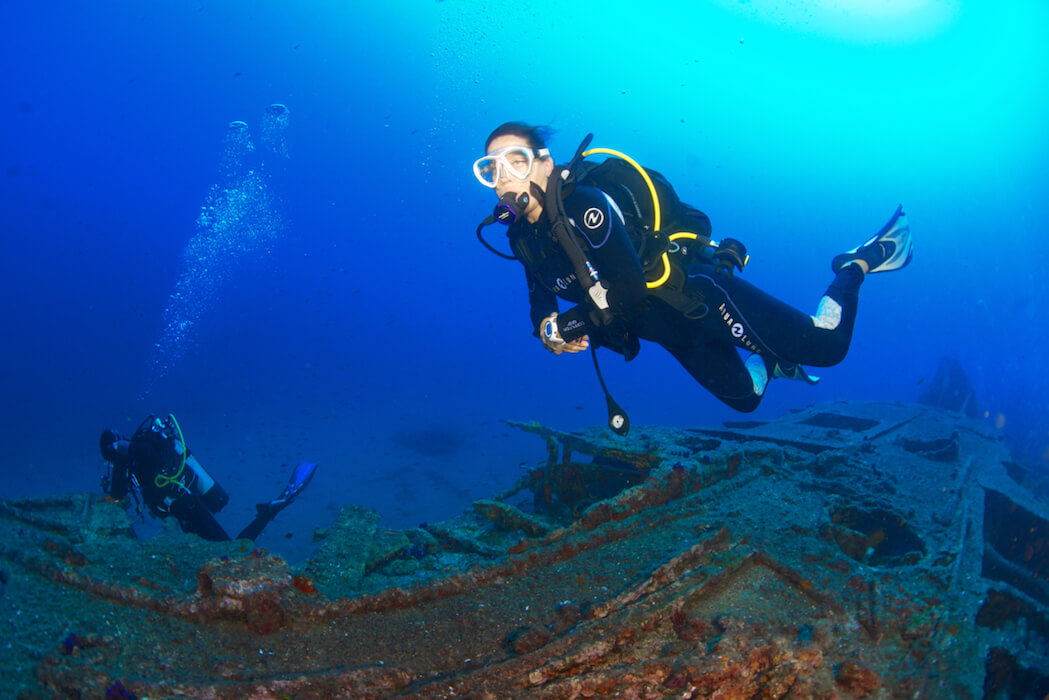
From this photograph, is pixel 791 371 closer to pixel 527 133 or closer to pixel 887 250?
pixel 887 250

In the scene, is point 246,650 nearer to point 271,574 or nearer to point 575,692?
point 271,574

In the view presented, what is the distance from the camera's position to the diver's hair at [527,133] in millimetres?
3637

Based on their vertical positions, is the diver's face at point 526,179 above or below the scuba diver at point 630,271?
above

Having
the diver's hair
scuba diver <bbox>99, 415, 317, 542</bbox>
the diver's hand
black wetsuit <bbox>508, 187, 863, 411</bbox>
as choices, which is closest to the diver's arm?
black wetsuit <bbox>508, 187, 863, 411</bbox>

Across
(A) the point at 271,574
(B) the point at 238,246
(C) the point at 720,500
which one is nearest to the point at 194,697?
(A) the point at 271,574

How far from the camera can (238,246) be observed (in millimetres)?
118812

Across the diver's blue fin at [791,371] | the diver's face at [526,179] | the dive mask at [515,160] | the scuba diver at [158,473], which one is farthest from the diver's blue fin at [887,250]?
the scuba diver at [158,473]

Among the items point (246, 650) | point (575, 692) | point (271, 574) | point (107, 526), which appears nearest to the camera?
point (575, 692)

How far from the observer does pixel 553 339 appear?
Result: 363 centimetres

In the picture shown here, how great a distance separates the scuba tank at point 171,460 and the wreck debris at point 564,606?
171 centimetres

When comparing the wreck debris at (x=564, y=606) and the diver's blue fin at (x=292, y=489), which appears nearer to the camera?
the wreck debris at (x=564, y=606)

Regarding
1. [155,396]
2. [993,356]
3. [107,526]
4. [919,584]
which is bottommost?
[919,584]

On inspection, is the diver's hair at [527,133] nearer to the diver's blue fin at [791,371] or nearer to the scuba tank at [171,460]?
the diver's blue fin at [791,371]

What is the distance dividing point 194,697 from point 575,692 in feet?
4.94
